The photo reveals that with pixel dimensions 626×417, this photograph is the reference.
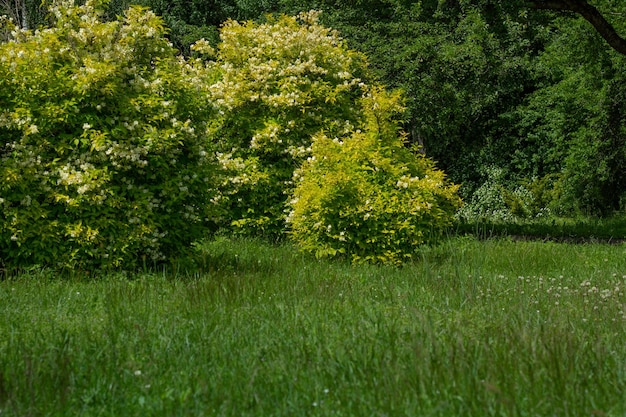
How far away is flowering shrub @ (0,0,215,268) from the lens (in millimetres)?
8930

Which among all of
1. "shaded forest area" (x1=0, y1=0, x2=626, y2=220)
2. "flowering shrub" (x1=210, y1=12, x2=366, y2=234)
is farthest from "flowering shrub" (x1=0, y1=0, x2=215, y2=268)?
"shaded forest area" (x1=0, y1=0, x2=626, y2=220)

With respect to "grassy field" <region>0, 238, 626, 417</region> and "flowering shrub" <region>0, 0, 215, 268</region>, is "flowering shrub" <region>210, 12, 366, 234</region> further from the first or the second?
"grassy field" <region>0, 238, 626, 417</region>

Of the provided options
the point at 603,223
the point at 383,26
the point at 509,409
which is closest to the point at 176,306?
the point at 509,409

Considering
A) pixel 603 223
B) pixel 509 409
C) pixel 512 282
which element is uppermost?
pixel 509 409

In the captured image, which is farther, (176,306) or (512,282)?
(512,282)

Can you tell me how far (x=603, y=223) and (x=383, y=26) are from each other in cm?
874

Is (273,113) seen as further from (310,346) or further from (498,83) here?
(498,83)

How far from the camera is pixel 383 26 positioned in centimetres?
2253

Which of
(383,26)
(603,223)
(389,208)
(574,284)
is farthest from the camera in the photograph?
(383,26)

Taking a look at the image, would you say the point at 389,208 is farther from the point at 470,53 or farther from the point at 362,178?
the point at 470,53

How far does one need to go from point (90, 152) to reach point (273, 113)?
5297 millimetres

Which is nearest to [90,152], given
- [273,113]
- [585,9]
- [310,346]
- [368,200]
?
[368,200]

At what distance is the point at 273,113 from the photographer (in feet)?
45.3

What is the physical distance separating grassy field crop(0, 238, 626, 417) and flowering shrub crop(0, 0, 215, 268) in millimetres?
613
